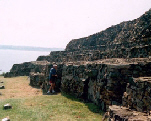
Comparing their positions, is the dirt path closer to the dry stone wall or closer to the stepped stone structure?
the stepped stone structure

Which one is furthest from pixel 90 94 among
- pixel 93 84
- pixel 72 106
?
pixel 72 106

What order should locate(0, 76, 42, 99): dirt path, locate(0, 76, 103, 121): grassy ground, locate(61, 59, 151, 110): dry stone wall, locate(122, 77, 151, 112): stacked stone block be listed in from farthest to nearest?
locate(0, 76, 42, 99): dirt path, locate(0, 76, 103, 121): grassy ground, locate(61, 59, 151, 110): dry stone wall, locate(122, 77, 151, 112): stacked stone block

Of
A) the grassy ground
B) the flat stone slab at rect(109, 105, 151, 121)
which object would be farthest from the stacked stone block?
the grassy ground

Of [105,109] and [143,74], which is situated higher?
[143,74]

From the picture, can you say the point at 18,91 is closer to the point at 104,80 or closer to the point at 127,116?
the point at 104,80

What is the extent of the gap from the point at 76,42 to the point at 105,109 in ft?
95.5

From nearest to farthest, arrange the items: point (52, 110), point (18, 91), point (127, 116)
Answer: point (127, 116) → point (52, 110) → point (18, 91)

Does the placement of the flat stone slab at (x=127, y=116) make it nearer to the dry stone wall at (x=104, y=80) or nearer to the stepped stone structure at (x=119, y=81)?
the stepped stone structure at (x=119, y=81)

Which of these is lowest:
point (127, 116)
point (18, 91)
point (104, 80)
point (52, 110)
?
point (18, 91)

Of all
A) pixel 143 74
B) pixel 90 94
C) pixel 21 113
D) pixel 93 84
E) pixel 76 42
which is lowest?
pixel 21 113

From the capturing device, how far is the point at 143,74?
697cm

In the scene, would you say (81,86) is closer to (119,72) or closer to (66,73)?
(66,73)

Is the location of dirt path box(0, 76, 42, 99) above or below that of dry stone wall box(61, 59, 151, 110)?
below

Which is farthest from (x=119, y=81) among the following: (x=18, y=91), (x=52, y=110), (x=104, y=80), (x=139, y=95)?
(x=18, y=91)
